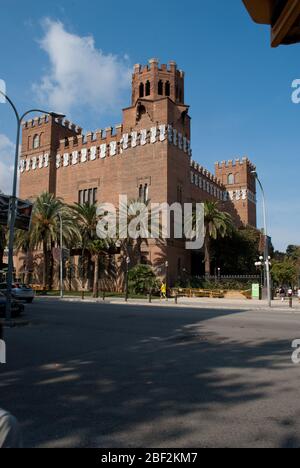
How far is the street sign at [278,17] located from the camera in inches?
116

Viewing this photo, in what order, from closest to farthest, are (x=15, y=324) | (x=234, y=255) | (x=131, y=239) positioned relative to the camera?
(x=15, y=324), (x=131, y=239), (x=234, y=255)

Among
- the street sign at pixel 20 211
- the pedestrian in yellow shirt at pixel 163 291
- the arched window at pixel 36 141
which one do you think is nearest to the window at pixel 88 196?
the arched window at pixel 36 141

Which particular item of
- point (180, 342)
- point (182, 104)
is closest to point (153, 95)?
point (182, 104)

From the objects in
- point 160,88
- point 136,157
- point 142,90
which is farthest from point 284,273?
point 142,90

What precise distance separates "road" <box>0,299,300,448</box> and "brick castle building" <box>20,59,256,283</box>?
32353mm

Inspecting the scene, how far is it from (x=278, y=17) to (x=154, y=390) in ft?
16.1

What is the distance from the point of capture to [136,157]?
46375mm

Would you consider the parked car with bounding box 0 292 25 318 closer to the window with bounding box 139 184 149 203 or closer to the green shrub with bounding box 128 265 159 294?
the green shrub with bounding box 128 265 159 294

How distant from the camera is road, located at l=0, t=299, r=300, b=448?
14.0 feet

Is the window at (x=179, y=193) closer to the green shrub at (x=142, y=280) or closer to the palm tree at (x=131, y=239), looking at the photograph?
the palm tree at (x=131, y=239)

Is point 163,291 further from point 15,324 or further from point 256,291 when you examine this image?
point 15,324

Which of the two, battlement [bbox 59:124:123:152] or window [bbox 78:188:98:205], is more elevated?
battlement [bbox 59:124:123:152]

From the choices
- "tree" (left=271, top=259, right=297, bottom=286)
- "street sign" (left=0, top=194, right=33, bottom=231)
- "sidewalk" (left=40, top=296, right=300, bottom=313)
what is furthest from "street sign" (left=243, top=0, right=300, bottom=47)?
"tree" (left=271, top=259, right=297, bottom=286)
